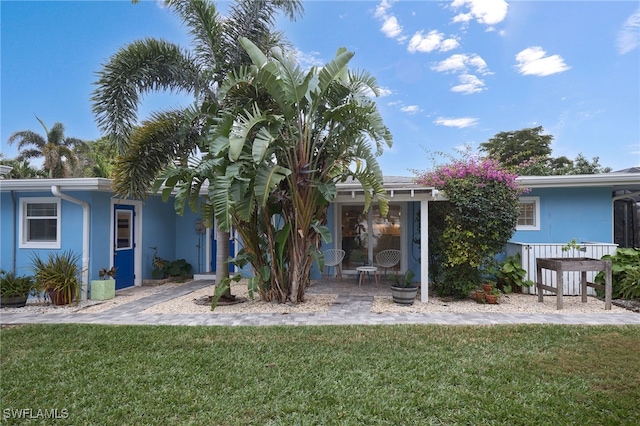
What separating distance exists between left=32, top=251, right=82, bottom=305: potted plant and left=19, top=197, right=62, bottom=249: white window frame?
47 centimetres

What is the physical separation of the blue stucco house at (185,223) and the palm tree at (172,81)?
1.22 meters

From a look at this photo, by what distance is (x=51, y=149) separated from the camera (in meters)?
22.8

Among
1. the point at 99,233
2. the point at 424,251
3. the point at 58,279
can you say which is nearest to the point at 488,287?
the point at 424,251

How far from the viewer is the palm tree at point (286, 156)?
618 centimetres

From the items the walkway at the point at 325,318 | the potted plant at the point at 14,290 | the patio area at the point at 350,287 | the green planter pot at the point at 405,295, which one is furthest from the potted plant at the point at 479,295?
the potted plant at the point at 14,290

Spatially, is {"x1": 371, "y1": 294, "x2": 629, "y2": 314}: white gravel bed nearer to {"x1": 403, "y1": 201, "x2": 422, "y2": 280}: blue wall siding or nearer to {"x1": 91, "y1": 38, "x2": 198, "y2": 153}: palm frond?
{"x1": 403, "y1": 201, "x2": 422, "y2": 280}: blue wall siding

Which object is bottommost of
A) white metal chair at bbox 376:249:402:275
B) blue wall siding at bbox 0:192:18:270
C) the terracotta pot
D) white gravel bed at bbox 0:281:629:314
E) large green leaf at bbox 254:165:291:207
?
white gravel bed at bbox 0:281:629:314

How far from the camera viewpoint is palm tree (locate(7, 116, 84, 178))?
22812mm

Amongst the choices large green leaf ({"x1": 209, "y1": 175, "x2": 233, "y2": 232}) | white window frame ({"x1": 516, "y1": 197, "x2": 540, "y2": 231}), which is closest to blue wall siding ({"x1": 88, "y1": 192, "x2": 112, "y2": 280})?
large green leaf ({"x1": 209, "y1": 175, "x2": 233, "y2": 232})

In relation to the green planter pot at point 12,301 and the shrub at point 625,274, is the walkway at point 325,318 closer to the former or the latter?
the green planter pot at point 12,301

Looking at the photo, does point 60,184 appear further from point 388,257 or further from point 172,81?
point 388,257

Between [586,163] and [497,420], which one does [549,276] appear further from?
[586,163]

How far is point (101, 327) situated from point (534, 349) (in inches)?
244

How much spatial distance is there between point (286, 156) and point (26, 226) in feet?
21.1
